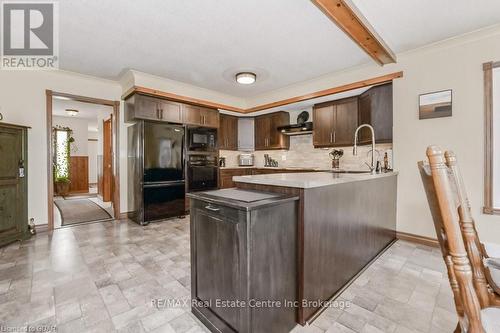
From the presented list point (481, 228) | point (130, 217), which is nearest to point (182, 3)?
point (130, 217)

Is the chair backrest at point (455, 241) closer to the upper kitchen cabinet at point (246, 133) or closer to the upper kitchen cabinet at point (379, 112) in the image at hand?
the upper kitchen cabinet at point (379, 112)

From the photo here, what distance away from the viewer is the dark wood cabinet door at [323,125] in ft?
14.5

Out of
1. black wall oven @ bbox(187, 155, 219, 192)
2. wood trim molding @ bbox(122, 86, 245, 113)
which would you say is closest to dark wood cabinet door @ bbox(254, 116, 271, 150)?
wood trim molding @ bbox(122, 86, 245, 113)

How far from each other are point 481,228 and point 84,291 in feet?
14.0

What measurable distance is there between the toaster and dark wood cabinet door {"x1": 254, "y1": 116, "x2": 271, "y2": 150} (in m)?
0.43

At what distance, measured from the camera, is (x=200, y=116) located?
15.8ft

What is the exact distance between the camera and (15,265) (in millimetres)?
2461

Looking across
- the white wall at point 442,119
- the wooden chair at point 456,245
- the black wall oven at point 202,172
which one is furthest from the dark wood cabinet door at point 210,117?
the wooden chair at point 456,245

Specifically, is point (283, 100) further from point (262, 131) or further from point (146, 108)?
point (146, 108)

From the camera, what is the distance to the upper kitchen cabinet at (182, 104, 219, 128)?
181 inches

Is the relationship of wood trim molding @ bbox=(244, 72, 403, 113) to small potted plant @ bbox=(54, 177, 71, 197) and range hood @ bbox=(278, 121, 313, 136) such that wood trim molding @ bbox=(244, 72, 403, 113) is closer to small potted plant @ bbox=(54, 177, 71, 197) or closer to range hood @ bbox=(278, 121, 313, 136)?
range hood @ bbox=(278, 121, 313, 136)

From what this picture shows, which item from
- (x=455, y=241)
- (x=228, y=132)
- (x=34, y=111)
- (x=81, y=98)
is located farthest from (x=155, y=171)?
(x=455, y=241)

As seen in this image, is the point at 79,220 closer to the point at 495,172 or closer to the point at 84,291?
the point at 84,291

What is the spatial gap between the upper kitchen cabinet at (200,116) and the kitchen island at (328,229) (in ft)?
9.95
